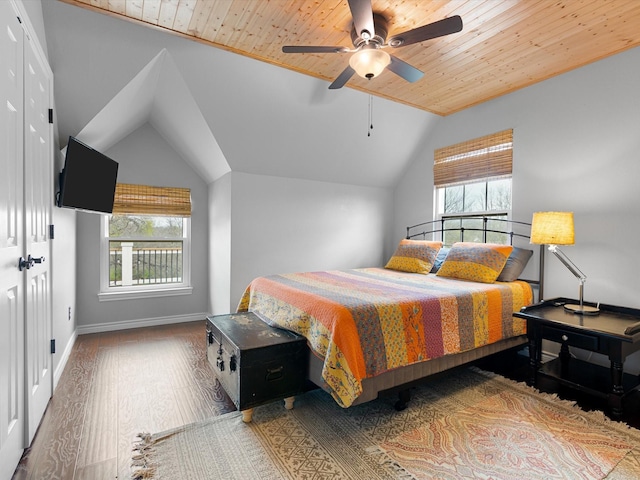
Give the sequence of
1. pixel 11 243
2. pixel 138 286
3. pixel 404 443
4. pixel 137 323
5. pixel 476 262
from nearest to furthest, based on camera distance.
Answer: pixel 11 243, pixel 404 443, pixel 476 262, pixel 137 323, pixel 138 286

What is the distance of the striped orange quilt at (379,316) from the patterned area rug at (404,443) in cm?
31

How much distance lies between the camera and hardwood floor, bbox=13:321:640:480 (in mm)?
1744

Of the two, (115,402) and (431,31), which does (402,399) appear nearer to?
(115,402)

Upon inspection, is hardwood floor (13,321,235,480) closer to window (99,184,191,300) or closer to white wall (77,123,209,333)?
white wall (77,123,209,333)

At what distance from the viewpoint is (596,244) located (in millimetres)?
2891

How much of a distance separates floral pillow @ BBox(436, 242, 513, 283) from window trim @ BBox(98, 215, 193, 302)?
3191mm

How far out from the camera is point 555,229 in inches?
105

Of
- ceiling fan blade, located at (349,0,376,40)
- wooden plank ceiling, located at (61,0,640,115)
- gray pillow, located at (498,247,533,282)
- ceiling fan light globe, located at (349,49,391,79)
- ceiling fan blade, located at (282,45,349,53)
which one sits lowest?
gray pillow, located at (498,247,533,282)

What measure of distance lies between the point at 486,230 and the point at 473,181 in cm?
62

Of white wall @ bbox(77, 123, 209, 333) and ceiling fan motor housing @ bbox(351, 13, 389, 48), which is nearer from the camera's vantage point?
ceiling fan motor housing @ bbox(351, 13, 389, 48)

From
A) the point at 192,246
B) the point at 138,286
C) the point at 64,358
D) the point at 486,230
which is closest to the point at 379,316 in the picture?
the point at 486,230

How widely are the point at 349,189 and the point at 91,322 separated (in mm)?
3597

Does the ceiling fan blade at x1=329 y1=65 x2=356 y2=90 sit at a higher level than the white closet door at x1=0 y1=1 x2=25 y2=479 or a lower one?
higher

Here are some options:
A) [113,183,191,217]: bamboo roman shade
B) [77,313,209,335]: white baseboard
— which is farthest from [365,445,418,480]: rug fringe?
[113,183,191,217]: bamboo roman shade
